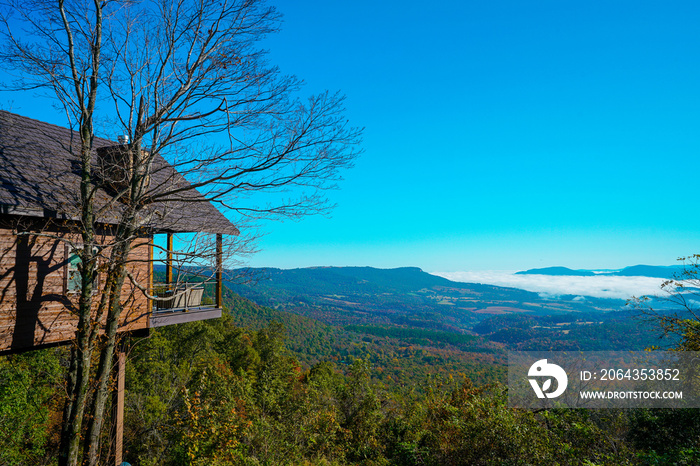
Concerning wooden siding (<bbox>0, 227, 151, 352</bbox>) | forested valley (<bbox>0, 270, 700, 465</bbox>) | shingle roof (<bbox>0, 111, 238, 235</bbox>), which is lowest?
forested valley (<bbox>0, 270, 700, 465</bbox>)

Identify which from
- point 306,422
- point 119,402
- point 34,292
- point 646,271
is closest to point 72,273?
point 34,292

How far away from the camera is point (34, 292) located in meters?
6.05

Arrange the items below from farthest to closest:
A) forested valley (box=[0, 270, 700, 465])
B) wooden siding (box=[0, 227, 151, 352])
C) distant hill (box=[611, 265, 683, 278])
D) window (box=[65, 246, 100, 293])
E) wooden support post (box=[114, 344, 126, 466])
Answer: distant hill (box=[611, 265, 683, 278]) → forested valley (box=[0, 270, 700, 465]) → wooden support post (box=[114, 344, 126, 466]) → window (box=[65, 246, 100, 293]) → wooden siding (box=[0, 227, 151, 352])

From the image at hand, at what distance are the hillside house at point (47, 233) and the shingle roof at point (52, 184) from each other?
0.02 meters

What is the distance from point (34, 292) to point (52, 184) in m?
1.98

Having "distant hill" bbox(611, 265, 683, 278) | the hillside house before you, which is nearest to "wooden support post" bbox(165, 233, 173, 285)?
the hillside house

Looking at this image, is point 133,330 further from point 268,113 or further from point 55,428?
point 55,428

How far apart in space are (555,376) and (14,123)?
1625cm

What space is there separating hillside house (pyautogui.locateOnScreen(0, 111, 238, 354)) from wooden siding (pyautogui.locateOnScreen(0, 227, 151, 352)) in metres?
0.01

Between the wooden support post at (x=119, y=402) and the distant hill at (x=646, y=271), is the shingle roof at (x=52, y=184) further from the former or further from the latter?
the distant hill at (x=646, y=271)

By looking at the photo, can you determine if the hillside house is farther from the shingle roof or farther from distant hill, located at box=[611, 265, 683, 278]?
distant hill, located at box=[611, 265, 683, 278]

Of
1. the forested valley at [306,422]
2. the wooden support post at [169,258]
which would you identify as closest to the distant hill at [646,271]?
the forested valley at [306,422]

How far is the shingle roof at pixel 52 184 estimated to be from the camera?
5.84 metres

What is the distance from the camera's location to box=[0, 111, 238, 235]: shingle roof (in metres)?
5.84
